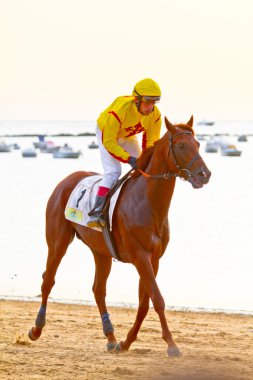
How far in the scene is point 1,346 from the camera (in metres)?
10.7

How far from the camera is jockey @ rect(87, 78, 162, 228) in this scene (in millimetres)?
10602

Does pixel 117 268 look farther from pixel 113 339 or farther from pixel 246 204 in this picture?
pixel 246 204

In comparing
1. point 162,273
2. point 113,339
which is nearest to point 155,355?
point 113,339

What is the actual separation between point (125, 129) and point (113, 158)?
1.13 ft

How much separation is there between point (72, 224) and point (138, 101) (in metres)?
1.79

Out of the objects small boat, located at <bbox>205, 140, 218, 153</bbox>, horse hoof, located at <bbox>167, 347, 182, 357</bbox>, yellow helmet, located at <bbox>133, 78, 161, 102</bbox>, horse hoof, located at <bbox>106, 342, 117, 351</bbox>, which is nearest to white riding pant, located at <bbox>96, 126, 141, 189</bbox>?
yellow helmet, located at <bbox>133, 78, 161, 102</bbox>

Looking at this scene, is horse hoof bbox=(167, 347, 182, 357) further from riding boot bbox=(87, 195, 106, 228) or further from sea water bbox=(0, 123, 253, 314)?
sea water bbox=(0, 123, 253, 314)

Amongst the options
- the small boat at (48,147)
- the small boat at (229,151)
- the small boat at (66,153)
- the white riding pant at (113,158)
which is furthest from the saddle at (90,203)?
the small boat at (48,147)

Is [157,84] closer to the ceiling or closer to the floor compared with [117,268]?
closer to the ceiling

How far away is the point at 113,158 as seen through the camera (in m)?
11.1

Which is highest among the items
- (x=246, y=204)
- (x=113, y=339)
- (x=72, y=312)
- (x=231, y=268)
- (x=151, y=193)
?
(x=151, y=193)

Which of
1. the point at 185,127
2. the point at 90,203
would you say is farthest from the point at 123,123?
the point at 90,203

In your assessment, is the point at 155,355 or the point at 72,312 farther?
the point at 72,312

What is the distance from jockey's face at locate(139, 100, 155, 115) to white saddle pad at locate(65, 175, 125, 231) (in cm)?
101
